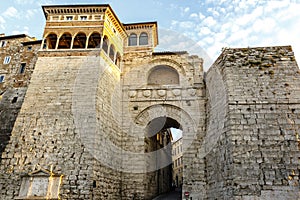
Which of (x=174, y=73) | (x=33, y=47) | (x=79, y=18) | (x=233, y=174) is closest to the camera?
(x=233, y=174)

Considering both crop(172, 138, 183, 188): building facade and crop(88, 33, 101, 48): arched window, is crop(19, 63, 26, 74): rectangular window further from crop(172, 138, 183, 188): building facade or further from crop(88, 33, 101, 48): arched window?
crop(172, 138, 183, 188): building facade

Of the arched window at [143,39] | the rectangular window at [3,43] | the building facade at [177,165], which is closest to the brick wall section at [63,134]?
the arched window at [143,39]

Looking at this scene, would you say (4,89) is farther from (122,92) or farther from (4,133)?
(122,92)

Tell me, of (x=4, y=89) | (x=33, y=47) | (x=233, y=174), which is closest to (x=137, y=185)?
(x=233, y=174)

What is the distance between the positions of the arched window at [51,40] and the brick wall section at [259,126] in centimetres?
898

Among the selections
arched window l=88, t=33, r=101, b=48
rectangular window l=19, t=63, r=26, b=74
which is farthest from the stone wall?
rectangular window l=19, t=63, r=26, b=74

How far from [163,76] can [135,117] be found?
327 cm

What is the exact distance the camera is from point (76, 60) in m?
11.0

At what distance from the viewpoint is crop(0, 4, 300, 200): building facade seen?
27.1ft

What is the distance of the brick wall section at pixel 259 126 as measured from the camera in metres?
7.70

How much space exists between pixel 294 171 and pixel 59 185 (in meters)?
8.55

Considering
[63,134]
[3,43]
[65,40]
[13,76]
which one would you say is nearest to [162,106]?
[63,134]

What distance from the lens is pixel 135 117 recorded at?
40.5 ft

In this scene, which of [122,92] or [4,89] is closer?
[122,92]
